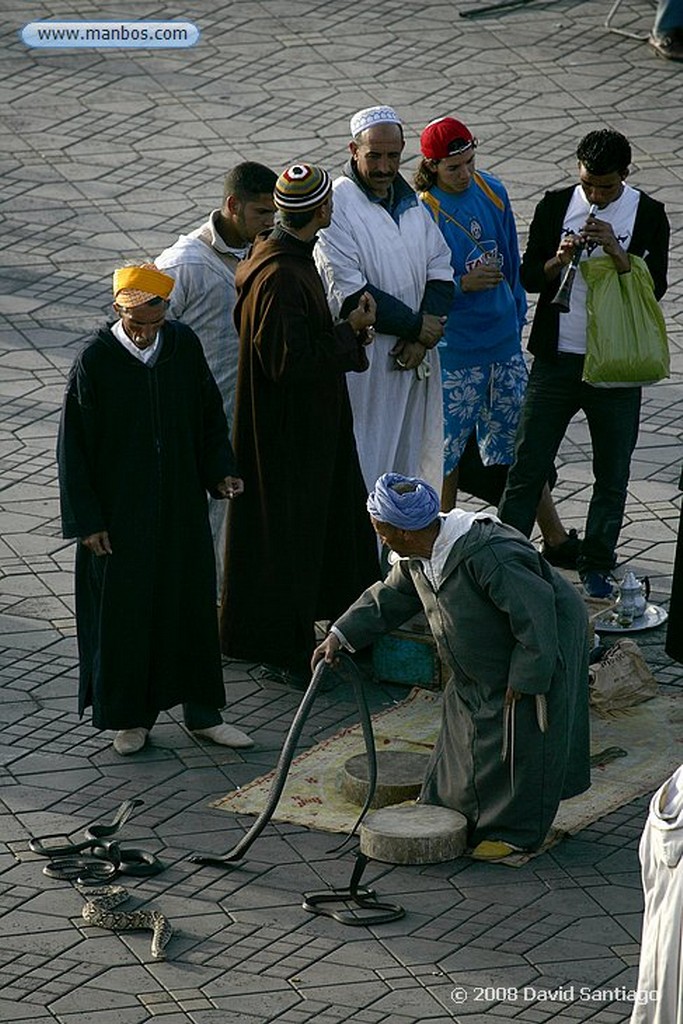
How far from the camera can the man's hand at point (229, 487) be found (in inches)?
307

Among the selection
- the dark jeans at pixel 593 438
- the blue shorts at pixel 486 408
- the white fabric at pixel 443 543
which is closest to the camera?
the white fabric at pixel 443 543

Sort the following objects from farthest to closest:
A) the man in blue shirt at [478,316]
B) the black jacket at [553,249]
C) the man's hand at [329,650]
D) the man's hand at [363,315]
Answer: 1. the man in blue shirt at [478,316]
2. the black jacket at [553,249]
3. the man's hand at [363,315]
4. the man's hand at [329,650]

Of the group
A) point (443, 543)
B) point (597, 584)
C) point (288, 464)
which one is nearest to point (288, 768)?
point (443, 543)

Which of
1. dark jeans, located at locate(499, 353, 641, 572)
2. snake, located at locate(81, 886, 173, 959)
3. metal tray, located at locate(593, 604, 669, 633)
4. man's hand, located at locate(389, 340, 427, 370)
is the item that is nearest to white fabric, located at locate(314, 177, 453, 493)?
man's hand, located at locate(389, 340, 427, 370)

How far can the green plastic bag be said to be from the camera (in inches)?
339

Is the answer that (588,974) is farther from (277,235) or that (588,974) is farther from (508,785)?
(277,235)

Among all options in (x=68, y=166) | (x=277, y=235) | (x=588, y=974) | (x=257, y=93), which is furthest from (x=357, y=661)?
(x=257, y=93)

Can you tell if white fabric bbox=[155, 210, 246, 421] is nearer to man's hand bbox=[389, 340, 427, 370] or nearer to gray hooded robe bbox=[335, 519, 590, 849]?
man's hand bbox=[389, 340, 427, 370]

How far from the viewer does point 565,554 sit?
928 centimetres

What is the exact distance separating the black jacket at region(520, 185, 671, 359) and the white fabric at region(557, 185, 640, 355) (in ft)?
0.07

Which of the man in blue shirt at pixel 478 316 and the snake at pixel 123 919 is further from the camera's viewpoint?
the man in blue shirt at pixel 478 316

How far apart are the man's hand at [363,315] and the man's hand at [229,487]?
2.55 ft

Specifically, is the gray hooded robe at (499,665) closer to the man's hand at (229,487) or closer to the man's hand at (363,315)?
the man's hand at (229,487)

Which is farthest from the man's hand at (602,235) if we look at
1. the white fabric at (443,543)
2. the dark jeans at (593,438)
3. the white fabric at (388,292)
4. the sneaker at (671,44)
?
the sneaker at (671,44)
